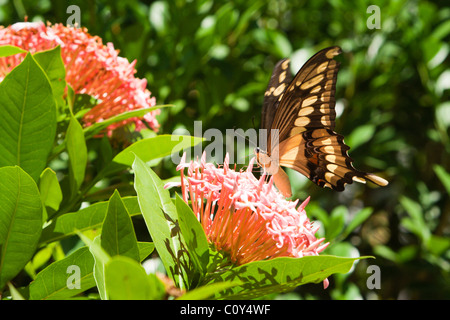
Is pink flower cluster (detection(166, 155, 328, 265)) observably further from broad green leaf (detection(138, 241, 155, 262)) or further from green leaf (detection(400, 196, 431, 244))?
green leaf (detection(400, 196, 431, 244))

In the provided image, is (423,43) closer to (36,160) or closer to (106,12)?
(106,12)

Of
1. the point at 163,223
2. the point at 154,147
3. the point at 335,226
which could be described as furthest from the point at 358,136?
the point at 163,223

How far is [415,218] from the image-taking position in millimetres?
2977

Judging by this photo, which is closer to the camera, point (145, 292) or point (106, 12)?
point (145, 292)

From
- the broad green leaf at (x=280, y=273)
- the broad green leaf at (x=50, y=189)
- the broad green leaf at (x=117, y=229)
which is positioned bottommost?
the broad green leaf at (x=280, y=273)

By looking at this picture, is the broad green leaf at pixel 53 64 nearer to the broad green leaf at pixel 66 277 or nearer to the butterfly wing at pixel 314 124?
the broad green leaf at pixel 66 277

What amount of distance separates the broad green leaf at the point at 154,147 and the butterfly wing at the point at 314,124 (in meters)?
0.51

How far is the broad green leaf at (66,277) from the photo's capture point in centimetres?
111

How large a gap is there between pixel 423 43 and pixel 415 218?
45.4 inches

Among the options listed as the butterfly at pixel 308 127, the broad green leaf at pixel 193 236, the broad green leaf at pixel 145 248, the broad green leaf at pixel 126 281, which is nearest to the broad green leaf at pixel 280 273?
the broad green leaf at pixel 193 236

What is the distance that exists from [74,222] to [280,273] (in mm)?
636

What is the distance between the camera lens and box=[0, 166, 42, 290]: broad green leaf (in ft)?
3.35

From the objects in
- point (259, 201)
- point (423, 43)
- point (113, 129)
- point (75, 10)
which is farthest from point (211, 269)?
point (423, 43)

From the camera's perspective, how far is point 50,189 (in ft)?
4.26
